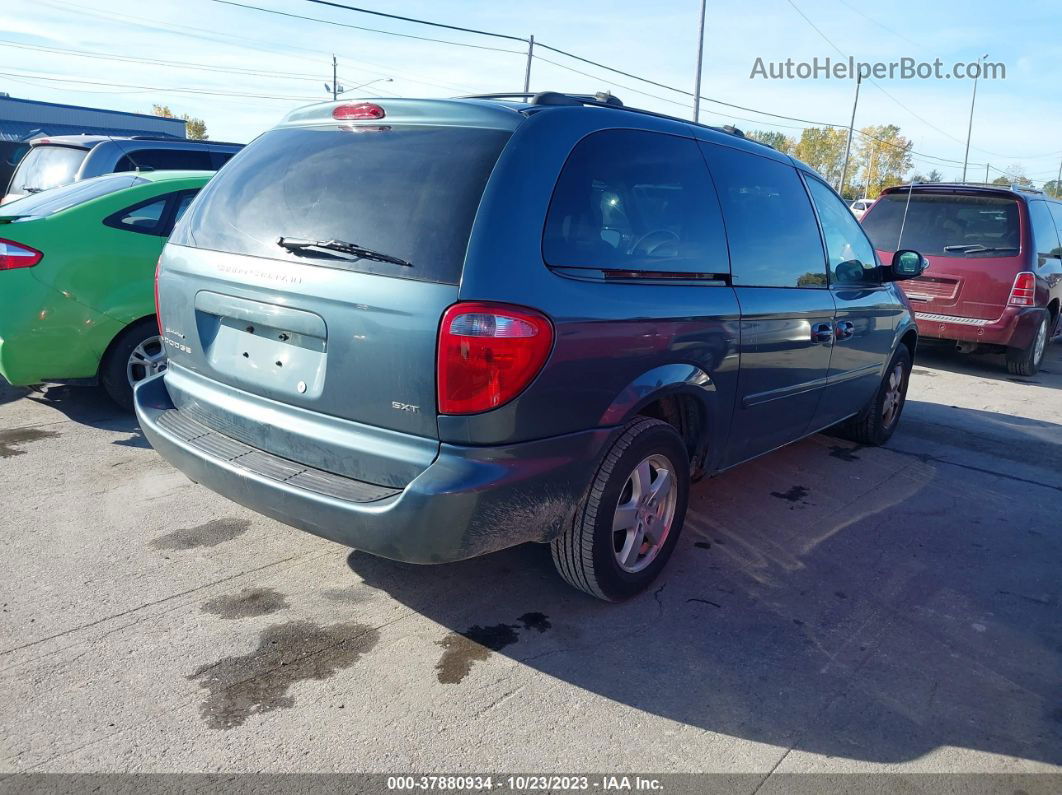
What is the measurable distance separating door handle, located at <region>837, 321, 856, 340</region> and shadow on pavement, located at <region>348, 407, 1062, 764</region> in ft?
3.13

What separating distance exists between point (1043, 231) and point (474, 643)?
8592 mm

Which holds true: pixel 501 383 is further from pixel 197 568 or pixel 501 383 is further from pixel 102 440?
pixel 102 440

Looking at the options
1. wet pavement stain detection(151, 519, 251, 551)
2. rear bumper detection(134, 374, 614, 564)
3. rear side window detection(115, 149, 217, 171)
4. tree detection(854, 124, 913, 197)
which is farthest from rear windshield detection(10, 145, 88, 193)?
tree detection(854, 124, 913, 197)

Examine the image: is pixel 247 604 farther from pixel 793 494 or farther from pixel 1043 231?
pixel 1043 231

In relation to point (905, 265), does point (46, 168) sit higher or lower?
higher

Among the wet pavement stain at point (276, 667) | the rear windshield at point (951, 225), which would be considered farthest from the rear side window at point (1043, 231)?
the wet pavement stain at point (276, 667)

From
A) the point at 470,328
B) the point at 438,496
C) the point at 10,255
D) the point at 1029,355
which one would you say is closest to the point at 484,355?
the point at 470,328

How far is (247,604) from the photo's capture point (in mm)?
3129

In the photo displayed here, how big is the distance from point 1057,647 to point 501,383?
2478 millimetres

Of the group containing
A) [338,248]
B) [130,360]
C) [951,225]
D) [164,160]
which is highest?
[164,160]

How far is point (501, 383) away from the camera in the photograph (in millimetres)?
2535

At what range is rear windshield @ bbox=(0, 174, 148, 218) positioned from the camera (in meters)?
5.01

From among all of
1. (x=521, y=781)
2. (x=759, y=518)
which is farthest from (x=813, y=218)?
(x=521, y=781)

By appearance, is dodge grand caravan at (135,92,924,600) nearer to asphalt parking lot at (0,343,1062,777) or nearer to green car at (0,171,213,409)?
asphalt parking lot at (0,343,1062,777)
